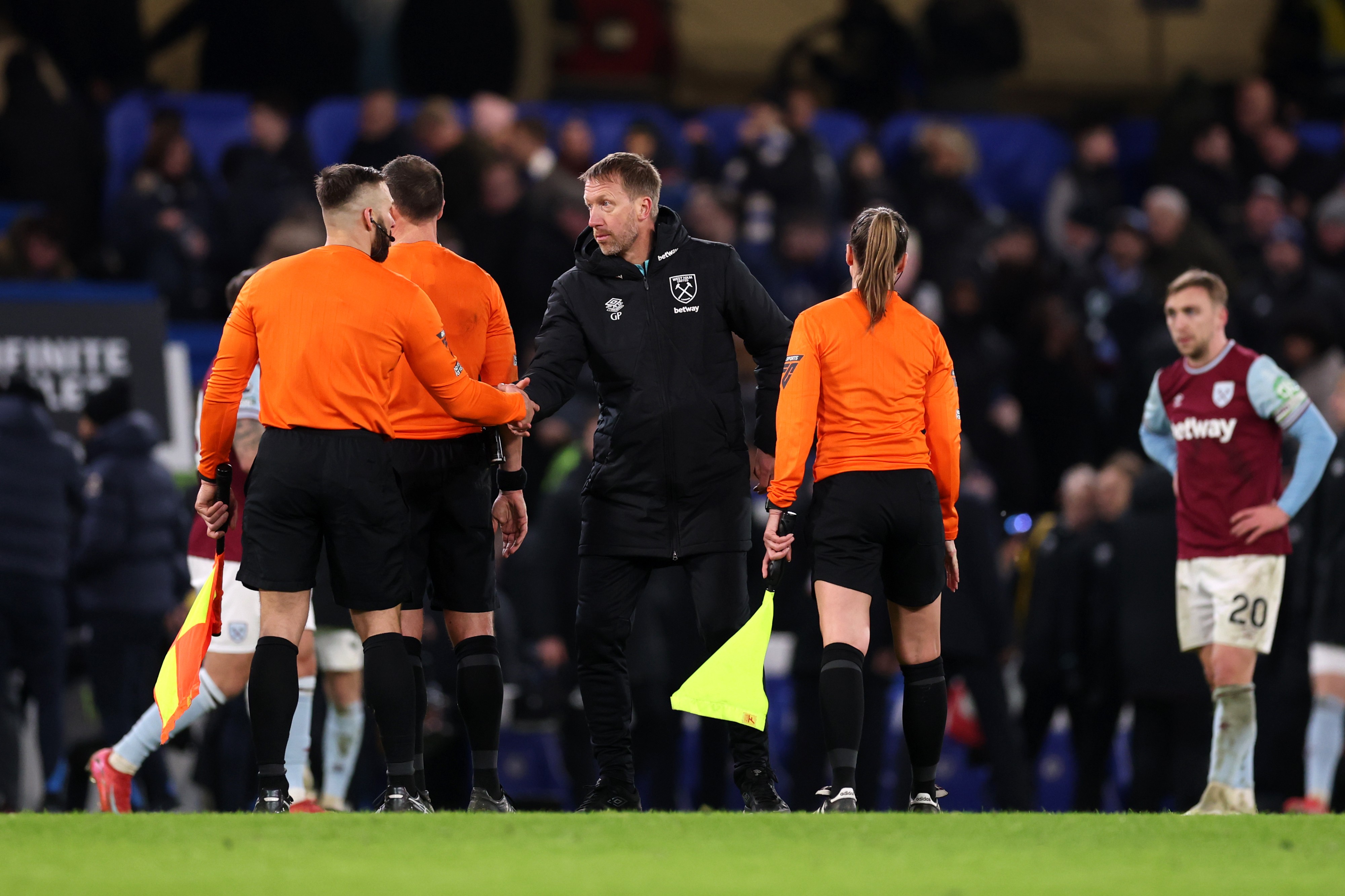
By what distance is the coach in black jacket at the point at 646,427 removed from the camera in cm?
724

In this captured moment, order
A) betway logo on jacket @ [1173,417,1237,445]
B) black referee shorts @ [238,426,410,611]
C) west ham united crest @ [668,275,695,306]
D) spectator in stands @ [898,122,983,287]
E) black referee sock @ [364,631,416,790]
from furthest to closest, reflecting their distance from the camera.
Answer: spectator in stands @ [898,122,983,287]
betway logo on jacket @ [1173,417,1237,445]
west ham united crest @ [668,275,695,306]
black referee sock @ [364,631,416,790]
black referee shorts @ [238,426,410,611]

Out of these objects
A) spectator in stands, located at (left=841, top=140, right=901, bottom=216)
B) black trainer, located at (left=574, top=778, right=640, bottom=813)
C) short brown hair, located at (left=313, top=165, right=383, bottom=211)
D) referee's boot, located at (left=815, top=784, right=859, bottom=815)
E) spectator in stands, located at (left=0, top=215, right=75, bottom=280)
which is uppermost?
spectator in stands, located at (left=841, top=140, right=901, bottom=216)

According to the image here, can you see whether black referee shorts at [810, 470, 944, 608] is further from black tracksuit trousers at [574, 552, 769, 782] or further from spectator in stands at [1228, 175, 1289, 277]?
spectator in stands at [1228, 175, 1289, 277]

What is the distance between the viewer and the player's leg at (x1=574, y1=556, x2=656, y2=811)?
23.8 ft

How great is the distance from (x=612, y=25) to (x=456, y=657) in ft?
43.3

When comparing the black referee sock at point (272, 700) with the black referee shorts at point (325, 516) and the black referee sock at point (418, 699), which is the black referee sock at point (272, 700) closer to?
the black referee shorts at point (325, 516)

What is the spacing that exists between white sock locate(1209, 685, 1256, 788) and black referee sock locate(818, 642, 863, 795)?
2.20m

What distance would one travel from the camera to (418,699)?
748 centimetres

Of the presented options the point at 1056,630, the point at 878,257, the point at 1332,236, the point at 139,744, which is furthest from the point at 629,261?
the point at 1332,236

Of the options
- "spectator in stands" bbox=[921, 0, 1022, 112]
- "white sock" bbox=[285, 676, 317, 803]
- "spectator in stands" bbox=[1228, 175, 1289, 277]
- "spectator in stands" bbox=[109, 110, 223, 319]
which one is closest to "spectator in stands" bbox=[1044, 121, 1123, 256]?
"spectator in stands" bbox=[1228, 175, 1289, 277]

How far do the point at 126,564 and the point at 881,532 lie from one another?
563 cm

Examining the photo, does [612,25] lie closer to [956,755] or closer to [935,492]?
[956,755]

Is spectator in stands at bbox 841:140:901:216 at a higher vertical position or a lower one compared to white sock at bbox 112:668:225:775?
higher

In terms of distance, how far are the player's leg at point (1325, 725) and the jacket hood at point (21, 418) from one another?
680cm
